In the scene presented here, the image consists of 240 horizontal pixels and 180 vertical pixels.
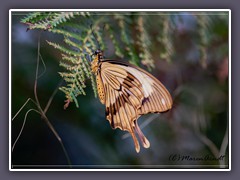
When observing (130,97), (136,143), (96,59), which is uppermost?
(96,59)

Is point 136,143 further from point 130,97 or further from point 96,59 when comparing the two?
point 96,59

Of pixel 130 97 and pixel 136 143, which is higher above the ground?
pixel 130 97

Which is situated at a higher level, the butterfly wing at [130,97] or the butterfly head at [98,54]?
the butterfly head at [98,54]

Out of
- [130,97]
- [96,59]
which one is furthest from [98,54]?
[130,97]

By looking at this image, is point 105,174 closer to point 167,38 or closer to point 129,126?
point 129,126

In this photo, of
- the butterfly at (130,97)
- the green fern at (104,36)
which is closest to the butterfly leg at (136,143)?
the butterfly at (130,97)

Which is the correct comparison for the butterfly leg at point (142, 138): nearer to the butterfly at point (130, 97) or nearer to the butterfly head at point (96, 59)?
the butterfly at point (130, 97)

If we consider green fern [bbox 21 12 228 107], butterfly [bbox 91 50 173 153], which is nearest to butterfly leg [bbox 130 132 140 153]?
→ butterfly [bbox 91 50 173 153]
